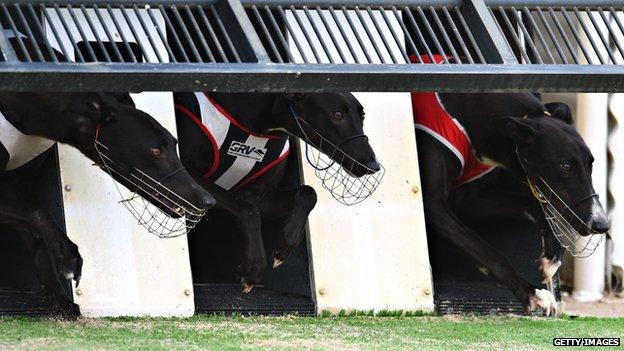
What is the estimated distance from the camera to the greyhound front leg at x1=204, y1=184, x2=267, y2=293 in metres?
6.29

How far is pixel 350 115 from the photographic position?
20.6 feet

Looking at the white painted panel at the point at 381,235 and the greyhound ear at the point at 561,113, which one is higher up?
the greyhound ear at the point at 561,113

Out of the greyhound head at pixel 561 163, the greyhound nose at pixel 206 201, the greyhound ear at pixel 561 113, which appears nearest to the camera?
the greyhound nose at pixel 206 201

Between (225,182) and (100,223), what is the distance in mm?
612

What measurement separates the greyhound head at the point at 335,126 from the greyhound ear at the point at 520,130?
0.82 meters

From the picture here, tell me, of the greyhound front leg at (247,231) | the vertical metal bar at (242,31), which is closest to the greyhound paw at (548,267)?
the greyhound front leg at (247,231)

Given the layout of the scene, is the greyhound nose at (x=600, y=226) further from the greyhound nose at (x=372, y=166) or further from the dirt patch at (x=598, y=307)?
the dirt patch at (x=598, y=307)

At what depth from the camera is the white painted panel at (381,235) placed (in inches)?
271

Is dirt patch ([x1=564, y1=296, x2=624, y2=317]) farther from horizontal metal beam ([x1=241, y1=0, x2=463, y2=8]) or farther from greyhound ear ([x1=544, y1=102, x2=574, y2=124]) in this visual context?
horizontal metal beam ([x1=241, y1=0, x2=463, y2=8])

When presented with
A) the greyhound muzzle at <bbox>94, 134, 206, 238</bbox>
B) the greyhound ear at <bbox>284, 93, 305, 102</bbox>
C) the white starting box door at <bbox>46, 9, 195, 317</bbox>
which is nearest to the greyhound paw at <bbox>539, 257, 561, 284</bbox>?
the greyhound ear at <bbox>284, 93, 305, 102</bbox>

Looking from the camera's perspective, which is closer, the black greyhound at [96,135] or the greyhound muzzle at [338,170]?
the black greyhound at [96,135]

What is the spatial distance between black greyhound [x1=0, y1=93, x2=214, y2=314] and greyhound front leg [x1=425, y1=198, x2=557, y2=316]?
1649 mm

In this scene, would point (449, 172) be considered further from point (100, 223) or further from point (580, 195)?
point (100, 223)

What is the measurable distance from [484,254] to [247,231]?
1.22 meters
